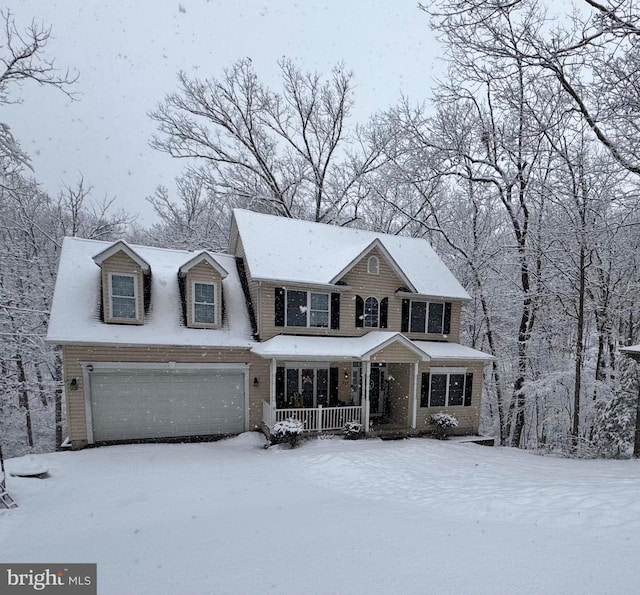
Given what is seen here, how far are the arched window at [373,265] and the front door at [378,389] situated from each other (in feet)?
12.9

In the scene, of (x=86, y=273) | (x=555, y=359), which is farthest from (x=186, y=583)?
(x=555, y=359)

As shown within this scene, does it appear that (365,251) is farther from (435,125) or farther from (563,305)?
(563,305)

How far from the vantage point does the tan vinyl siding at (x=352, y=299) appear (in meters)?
12.3

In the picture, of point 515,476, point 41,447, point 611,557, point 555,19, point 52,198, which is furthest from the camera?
point 52,198

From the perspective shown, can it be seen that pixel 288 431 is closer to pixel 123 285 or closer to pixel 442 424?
pixel 442 424

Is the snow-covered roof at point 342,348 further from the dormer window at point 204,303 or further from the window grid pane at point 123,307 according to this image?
the window grid pane at point 123,307

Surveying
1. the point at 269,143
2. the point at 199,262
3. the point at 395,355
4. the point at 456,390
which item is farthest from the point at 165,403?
the point at 269,143

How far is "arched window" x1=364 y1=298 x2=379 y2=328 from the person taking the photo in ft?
45.2

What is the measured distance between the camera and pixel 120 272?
1091cm

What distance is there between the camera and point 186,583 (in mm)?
3400

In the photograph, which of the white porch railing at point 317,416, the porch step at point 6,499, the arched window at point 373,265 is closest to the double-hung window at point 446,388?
the white porch railing at point 317,416

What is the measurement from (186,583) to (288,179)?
21927 millimetres

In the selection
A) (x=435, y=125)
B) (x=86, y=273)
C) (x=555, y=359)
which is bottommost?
(x=555, y=359)

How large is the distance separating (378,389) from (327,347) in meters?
4.06
